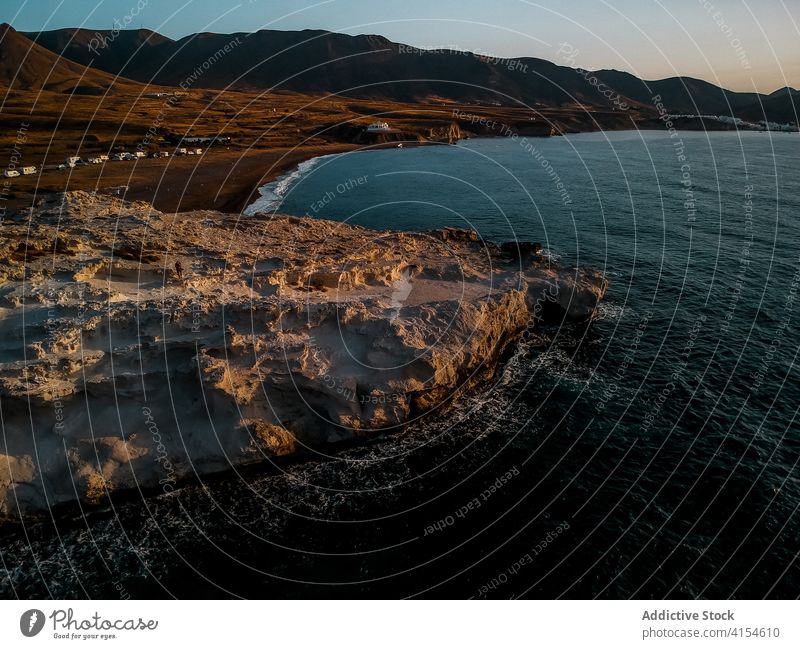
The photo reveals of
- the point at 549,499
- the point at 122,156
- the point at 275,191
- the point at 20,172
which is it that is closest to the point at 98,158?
the point at 122,156

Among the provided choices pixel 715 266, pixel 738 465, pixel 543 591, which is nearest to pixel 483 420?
pixel 543 591

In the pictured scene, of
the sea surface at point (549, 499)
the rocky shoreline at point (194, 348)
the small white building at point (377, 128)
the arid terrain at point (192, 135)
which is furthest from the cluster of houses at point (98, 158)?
the sea surface at point (549, 499)

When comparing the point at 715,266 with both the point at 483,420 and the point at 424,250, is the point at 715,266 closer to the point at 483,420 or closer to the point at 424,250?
the point at 424,250

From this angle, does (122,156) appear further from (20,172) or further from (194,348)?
(194,348)

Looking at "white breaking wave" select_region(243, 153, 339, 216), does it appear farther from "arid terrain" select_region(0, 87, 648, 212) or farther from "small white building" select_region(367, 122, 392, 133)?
"small white building" select_region(367, 122, 392, 133)

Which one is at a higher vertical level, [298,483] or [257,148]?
[257,148]

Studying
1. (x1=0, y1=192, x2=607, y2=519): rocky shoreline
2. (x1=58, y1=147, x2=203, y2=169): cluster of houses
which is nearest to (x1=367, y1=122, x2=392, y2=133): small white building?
(x1=58, y1=147, x2=203, y2=169): cluster of houses
